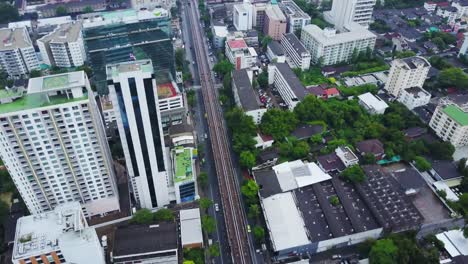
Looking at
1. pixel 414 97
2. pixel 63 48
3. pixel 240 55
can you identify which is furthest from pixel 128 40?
pixel 414 97

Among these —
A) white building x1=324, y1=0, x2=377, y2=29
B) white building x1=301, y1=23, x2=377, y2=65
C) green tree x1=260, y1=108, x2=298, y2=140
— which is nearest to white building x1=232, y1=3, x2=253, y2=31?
white building x1=301, y1=23, x2=377, y2=65

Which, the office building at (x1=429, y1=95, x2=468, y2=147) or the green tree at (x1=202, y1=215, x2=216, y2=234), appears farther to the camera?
the office building at (x1=429, y1=95, x2=468, y2=147)

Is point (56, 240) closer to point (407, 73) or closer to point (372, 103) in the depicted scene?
point (372, 103)

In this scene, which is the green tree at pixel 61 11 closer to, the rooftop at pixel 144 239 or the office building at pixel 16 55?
the office building at pixel 16 55

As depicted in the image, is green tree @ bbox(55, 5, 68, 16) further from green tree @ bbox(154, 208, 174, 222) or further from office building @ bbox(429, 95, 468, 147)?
office building @ bbox(429, 95, 468, 147)

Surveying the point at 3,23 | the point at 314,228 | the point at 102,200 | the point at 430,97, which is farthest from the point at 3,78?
the point at 430,97

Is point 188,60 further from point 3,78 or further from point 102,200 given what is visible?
point 102,200
